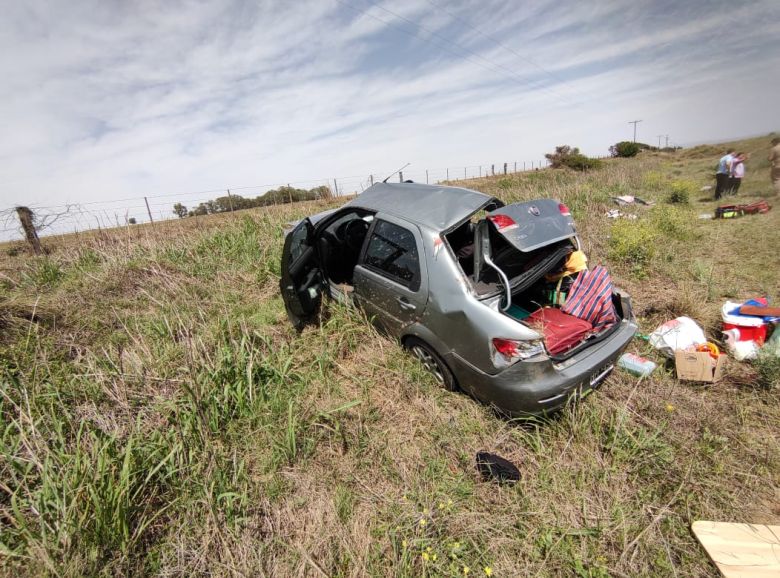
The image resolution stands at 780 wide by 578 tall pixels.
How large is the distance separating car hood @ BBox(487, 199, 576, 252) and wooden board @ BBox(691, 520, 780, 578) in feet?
6.21

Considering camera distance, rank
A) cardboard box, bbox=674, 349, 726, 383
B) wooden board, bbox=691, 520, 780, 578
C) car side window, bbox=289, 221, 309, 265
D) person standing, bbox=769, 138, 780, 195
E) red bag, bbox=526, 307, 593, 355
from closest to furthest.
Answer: wooden board, bbox=691, 520, 780, 578 → red bag, bbox=526, 307, 593, 355 → cardboard box, bbox=674, 349, 726, 383 → car side window, bbox=289, 221, 309, 265 → person standing, bbox=769, 138, 780, 195

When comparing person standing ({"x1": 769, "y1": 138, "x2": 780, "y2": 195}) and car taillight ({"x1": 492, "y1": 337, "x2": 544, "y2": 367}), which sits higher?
person standing ({"x1": 769, "y1": 138, "x2": 780, "y2": 195})

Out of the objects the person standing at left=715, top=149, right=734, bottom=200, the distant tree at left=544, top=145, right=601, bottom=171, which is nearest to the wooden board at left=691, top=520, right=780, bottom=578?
the person standing at left=715, top=149, right=734, bottom=200

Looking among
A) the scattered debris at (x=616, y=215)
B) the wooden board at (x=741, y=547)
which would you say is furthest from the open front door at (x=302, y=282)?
the scattered debris at (x=616, y=215)

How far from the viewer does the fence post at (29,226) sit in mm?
6832

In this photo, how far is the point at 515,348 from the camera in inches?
80.1

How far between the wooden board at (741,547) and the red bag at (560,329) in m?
1.15

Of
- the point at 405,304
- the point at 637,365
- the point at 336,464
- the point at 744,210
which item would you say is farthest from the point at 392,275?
the point at 744,210

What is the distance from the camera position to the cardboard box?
2.65 meters

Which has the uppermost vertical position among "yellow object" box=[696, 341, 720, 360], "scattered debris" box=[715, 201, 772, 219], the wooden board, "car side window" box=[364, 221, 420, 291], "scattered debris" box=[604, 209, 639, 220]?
"car side window" box=[364, 221, 420, 291]

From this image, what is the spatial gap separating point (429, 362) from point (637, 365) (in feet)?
6.37

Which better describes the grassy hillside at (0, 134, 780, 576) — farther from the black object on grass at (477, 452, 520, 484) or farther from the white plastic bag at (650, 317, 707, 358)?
the white plastic bag at (650, 317, 707, 358)

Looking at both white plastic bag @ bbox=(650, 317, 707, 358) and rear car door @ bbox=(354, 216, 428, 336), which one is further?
white plastic bag @ bbox=(650, 317, 707, 358)

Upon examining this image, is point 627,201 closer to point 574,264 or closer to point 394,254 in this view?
point 574,264
